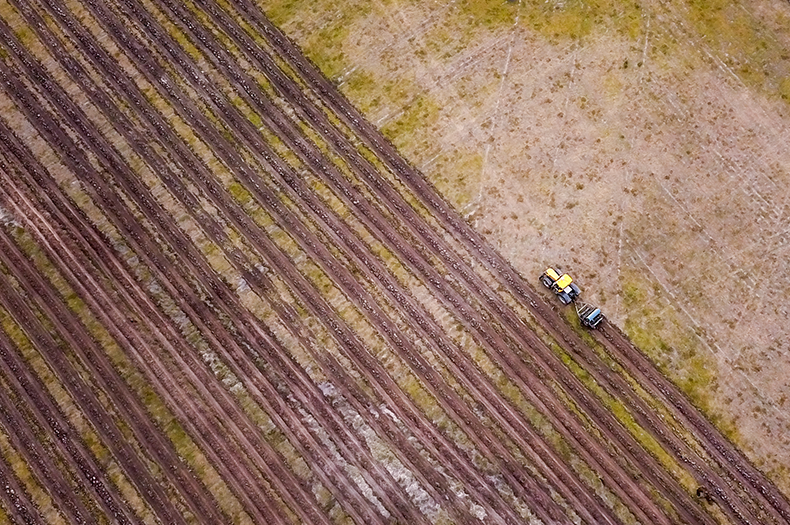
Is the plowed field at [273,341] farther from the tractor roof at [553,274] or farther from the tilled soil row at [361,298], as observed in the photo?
the tractor roof at [553,274]

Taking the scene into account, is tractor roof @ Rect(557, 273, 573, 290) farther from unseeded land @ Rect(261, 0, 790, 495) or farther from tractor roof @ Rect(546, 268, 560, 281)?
unseeded land @ Rect(261, 0, 790, 495)

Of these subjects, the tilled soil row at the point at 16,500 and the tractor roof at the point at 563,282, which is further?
the tractor roof at the point at 563,282

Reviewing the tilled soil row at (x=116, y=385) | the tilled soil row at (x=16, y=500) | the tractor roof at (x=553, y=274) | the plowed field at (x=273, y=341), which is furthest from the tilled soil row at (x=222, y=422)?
the tractor roof at (x=553, y=274)

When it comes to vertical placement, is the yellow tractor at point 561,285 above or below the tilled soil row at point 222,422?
below

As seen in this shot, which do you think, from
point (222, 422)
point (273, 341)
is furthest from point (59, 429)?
point (273, 341)

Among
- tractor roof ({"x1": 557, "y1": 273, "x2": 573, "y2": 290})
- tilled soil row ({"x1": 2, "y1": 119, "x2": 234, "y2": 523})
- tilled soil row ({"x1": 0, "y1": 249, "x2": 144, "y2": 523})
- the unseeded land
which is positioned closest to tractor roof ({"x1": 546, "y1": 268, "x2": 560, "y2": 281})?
tractor roof ({"x1": 557, "y1": 273, "x2": 573, "y2": 290})

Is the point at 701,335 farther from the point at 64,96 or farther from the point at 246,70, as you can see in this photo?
the point at 64,96
